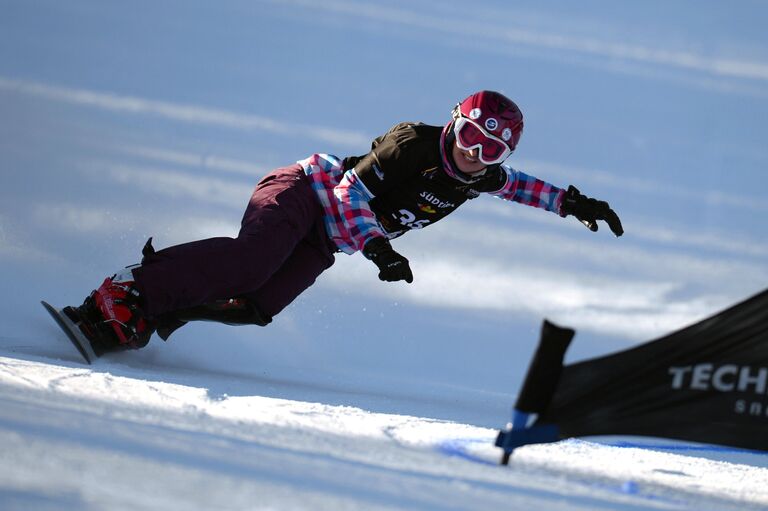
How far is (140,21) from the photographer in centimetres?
1044

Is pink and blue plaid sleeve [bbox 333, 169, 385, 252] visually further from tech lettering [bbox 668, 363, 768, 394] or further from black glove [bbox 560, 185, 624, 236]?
tech lettering [bbox 668, 363, 768, 394]

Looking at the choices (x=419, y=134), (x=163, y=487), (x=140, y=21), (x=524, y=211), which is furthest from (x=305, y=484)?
(x=140, y=21)

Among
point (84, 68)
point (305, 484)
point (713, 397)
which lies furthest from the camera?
point (84, 68)

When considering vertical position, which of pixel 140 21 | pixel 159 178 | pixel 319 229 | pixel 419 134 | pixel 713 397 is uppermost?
pixel 140 21

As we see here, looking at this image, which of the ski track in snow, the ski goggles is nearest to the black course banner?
the ski track in snow

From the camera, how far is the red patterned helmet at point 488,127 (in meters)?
3.25

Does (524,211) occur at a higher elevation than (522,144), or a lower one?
lower

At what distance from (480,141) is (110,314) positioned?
122cm

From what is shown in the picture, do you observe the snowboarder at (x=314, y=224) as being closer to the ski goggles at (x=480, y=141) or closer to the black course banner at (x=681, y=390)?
the ski goggles at (x=480, y=141)

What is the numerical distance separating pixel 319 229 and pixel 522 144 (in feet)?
22.3

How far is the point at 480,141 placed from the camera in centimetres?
326

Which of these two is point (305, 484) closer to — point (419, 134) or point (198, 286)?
point (198, 286)

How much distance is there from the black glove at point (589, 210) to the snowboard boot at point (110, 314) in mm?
1476

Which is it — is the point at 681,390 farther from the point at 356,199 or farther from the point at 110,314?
the point at 110,314
